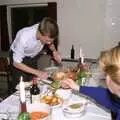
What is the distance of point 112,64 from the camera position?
1.24 metres

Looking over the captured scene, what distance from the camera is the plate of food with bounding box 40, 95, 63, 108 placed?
190 cm

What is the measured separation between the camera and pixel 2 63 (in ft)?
14.1

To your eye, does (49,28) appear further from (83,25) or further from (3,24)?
(3,24)

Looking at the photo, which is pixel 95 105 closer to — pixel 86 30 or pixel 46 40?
pixel 46 40

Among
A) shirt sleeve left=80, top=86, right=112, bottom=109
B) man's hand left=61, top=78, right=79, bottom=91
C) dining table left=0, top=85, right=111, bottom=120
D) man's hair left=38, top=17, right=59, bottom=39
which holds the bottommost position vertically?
dining table left=0, top=85, right=111, bottom=120

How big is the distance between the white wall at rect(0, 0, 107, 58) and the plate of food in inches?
85.9

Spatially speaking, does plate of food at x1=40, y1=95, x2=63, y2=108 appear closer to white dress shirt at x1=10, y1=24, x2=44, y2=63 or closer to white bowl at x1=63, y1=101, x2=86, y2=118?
white bowl at x1=63, y1=101, x2=86, y2=118

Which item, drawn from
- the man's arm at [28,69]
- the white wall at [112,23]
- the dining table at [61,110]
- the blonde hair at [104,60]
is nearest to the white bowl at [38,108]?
the dining table at [61,110]

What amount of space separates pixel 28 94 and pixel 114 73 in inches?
41.1

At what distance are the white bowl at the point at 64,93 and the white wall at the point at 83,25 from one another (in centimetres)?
196

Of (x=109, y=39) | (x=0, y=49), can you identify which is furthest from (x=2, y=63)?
(x=109, y=39)

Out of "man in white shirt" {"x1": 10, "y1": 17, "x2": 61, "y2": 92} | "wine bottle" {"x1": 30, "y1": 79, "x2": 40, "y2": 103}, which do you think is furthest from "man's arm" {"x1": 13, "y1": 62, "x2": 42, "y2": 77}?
"wine bottle" {"x1": 30, "y1": 79, "x2": 40, "y2": 103}

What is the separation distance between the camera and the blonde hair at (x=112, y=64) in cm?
122

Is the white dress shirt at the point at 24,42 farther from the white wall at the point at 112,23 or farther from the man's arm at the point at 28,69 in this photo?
the white wall at the point at 112,23
